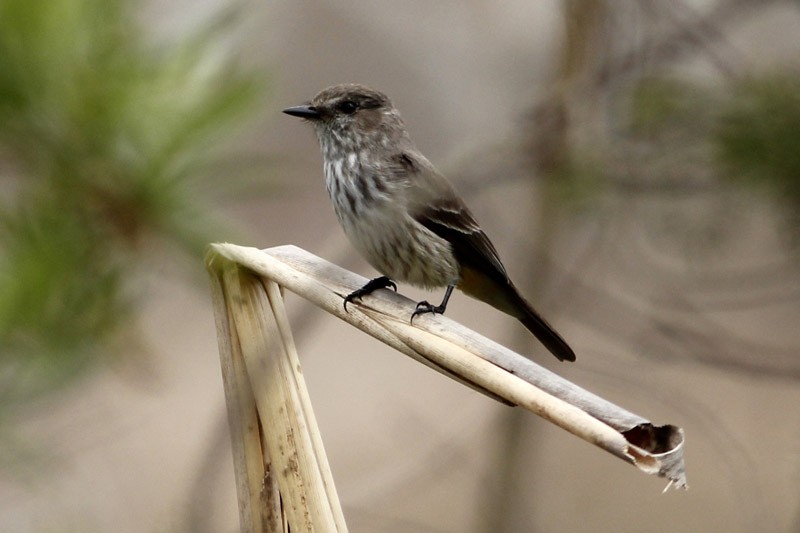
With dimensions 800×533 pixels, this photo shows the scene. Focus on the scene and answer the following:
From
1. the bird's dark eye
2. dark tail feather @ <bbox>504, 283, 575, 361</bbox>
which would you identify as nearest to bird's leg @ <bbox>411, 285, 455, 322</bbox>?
dark tail feather @ <bbox>504, 283, 575, 361</bbox>

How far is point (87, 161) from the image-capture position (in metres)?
1.67

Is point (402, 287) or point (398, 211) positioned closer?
point (398, 211)

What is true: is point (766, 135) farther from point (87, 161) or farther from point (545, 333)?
point (87, 161)

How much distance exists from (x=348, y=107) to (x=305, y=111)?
0.56 ft

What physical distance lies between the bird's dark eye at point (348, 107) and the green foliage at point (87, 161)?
54.7 inches

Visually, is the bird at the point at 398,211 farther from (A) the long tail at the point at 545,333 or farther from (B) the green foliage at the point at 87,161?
(B) the green foliage at the point at 87,161

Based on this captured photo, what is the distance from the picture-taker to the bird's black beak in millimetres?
2996

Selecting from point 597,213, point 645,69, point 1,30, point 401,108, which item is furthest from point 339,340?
point 1,30

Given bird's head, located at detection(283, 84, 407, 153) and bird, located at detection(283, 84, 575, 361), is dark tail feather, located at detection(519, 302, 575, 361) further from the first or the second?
bird's head, located at detection(283, 84, 407, 153)

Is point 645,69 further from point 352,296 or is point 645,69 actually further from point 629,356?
point 629,356

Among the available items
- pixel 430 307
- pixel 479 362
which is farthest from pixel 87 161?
pixel 430 307

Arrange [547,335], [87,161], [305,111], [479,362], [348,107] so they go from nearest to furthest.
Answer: [479,362] → [87,161] → [547,335] → [305,111] → [348,107]

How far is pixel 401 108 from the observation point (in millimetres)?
5469

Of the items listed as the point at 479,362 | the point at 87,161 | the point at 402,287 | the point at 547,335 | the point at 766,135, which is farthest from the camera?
the point at 402,287
